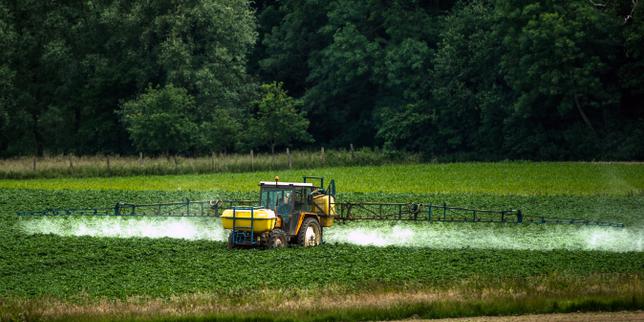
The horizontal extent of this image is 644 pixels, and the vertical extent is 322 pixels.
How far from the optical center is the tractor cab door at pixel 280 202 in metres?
33.8

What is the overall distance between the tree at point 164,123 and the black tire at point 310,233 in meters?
41.8

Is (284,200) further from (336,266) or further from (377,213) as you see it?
(377,213)

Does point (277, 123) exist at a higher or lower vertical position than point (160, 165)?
higher

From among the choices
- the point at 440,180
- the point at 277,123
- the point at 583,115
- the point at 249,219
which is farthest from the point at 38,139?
the point at 249,219

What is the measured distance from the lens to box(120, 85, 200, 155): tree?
75812 mm

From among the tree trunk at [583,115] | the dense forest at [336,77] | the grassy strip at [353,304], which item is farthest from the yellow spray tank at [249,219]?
the tree trunk at [583,115]

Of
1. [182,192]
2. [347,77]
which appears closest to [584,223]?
[182,192]

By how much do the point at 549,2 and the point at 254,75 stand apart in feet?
100

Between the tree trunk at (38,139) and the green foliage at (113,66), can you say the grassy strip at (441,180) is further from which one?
the tree trunk at (38,139)

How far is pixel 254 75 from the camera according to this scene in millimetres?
95438

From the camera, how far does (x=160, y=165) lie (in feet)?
226

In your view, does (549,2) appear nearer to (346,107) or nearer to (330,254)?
(346,107)

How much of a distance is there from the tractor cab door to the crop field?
1254mm

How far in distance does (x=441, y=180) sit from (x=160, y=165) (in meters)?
17.0
